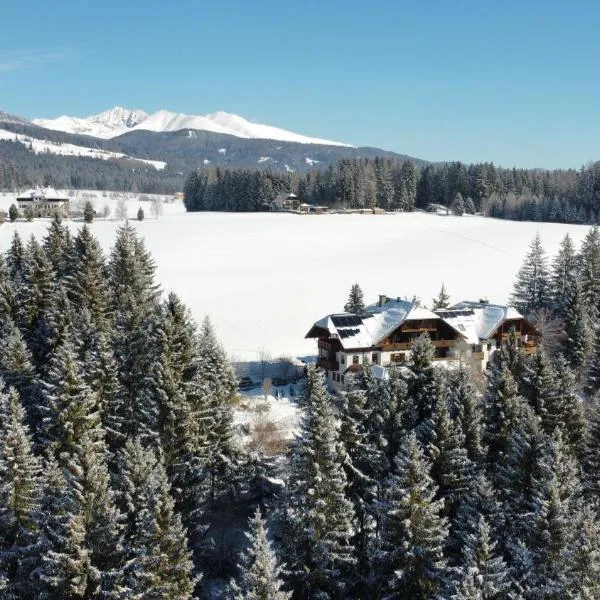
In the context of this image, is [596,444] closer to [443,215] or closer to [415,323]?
[415,323]

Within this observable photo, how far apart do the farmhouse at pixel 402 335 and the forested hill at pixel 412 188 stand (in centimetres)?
10743

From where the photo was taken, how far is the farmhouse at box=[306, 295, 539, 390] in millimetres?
57000

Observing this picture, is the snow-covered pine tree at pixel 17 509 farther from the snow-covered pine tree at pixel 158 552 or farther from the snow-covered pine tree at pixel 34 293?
the snow-covered pine tree at pixel 34 293

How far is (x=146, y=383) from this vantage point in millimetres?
41594

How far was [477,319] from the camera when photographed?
2485 inches

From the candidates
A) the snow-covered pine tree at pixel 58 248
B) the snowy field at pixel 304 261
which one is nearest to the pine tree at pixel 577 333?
the snowy field at pixel 304 261

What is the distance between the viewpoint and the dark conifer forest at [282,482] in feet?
87.6

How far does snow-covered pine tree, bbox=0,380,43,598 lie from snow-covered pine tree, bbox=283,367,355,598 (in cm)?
1243

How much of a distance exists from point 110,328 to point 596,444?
122 feet

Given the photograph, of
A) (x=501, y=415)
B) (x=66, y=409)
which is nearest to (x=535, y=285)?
(x=501, y=415)

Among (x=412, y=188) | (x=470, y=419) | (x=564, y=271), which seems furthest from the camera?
(x=412, y=188)

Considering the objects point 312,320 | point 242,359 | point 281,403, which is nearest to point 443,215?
point 312,320

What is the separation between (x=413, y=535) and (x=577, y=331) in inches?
1614

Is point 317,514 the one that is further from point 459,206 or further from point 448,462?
point 459,206
